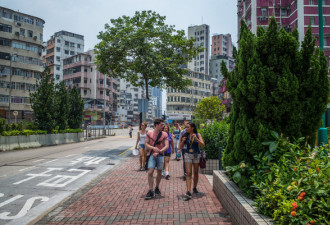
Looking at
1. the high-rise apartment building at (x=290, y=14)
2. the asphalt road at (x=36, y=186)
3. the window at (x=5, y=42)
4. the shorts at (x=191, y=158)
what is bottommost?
the asphalt road at (x=36, y=186)

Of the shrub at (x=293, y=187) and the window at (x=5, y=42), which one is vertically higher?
the window at (x=5, y=42)

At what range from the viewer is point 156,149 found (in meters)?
6.21

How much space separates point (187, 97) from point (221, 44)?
37273mm

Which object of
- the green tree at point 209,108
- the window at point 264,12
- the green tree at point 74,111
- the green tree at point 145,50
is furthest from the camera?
the green tree at point 209,108

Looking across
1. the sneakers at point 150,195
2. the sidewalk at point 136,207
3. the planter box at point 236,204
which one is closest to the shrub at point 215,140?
the sidewalk at point 136,207

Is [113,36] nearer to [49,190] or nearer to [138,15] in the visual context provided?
[138,15]

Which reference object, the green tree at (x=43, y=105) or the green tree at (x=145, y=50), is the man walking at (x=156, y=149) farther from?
the green tree at (x=43, y=105)

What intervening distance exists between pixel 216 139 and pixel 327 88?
199 inches

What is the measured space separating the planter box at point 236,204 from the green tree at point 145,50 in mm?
11990

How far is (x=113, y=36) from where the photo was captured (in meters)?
17.7

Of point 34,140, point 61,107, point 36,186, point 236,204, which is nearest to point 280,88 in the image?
Answer: point 236,204

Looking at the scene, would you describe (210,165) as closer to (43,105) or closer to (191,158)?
(191,158)

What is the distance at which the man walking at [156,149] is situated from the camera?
621 centimetres

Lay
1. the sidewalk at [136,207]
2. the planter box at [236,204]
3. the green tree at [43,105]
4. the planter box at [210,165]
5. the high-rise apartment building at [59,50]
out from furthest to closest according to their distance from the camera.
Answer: the high-rise apartment building at [59,50] < the green tree at [43,105] < the planter box at [210,165] < the sidewalk at [136,207] < the planter box at [236,204]
